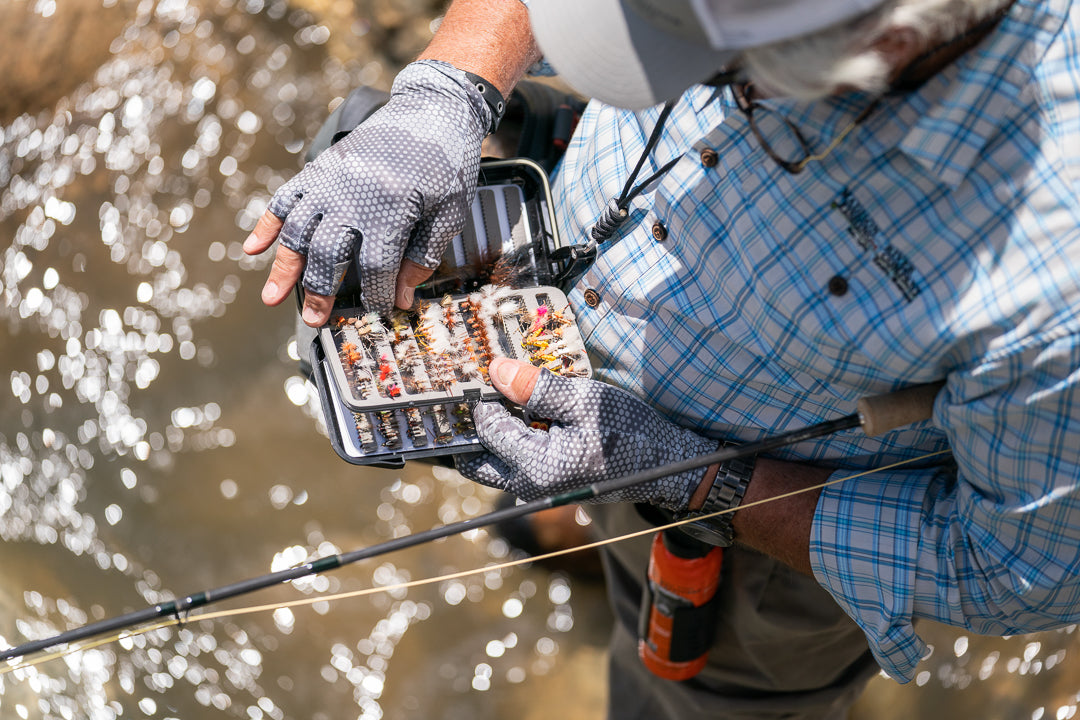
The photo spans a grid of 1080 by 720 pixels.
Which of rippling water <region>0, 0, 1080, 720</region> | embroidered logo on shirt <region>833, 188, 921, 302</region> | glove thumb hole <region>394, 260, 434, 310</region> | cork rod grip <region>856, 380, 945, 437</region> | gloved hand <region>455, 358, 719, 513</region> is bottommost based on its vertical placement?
rippling water <region>0, 0, 1080, 720</region>

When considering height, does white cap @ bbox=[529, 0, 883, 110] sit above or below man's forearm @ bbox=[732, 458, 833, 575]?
above

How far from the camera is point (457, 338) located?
142 centimetres

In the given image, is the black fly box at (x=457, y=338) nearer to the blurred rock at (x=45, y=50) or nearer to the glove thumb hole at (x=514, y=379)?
the glove thumb hole at (x=514, y=379)

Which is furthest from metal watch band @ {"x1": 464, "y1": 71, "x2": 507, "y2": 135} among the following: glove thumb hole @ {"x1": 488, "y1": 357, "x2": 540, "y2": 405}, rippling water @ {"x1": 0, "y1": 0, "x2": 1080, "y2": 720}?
rippling water @ {"x1": 0, "y1": 0, "x2": 1080, "y2": 720}

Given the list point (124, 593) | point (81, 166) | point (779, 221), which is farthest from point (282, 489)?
point (779, 221)

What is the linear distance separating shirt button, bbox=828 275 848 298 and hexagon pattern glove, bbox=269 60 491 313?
24.2 inches

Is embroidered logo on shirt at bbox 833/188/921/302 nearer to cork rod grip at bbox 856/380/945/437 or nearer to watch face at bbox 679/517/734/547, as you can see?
cork rod grip at bbox 856/380/945/437

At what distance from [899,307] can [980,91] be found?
264 millimetres

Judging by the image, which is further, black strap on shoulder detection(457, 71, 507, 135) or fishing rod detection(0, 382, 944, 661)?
black strap on shoulder detection(457, 71, 507, 135)

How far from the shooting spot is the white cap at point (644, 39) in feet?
2.86

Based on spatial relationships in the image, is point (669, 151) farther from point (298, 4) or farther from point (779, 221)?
point (298, 4)

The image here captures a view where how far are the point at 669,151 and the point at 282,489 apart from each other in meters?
1.57

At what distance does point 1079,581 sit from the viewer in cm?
112

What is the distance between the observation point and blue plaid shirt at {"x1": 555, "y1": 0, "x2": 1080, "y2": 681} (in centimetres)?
96
